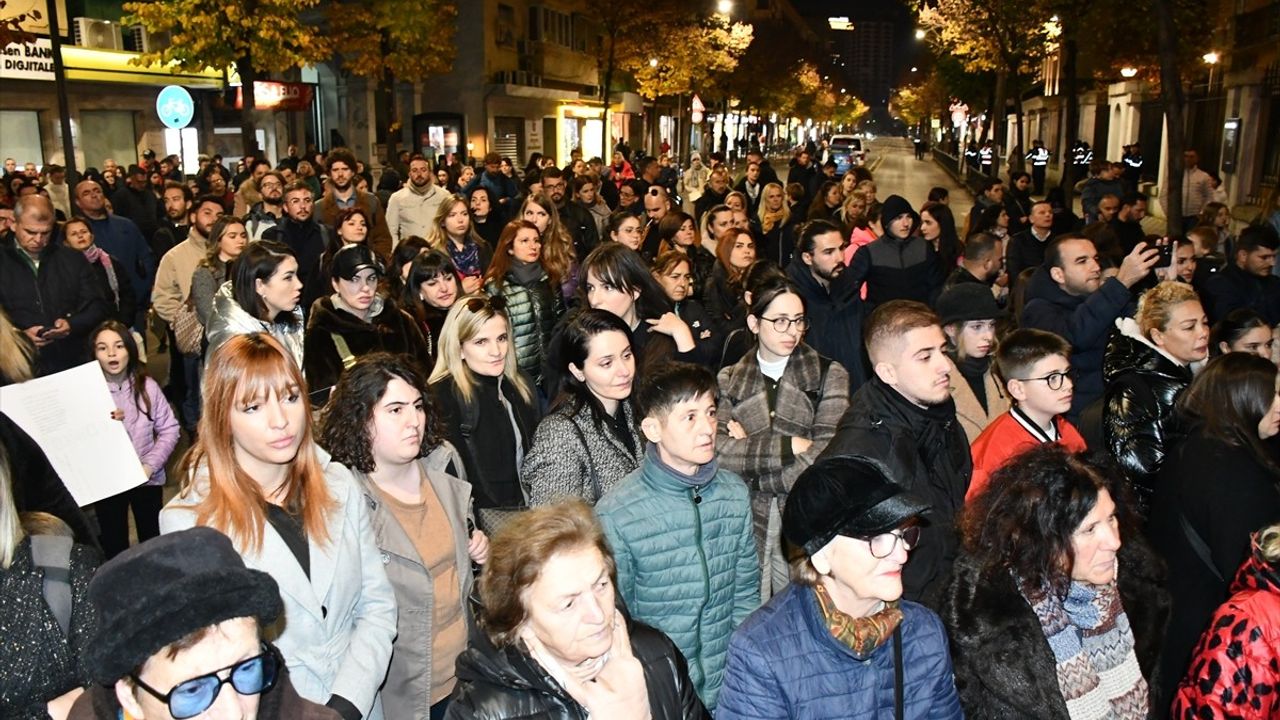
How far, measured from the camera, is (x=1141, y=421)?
4941 mm

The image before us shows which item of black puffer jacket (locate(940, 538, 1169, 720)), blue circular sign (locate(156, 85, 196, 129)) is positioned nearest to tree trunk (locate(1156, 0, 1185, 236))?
black puffer jacket (locate(940, 538, 1169, 720))

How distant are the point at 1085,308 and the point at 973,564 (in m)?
3.75

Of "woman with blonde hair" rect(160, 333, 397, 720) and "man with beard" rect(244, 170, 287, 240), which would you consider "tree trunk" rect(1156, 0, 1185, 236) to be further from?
"woman with blonde hair" rect(160, 333, 397, 720)

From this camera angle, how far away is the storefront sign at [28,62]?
87.6 feet

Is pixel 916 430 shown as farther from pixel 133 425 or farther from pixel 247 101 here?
pixel 247 101

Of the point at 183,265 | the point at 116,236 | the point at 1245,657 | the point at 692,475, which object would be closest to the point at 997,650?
the point at 1245,657

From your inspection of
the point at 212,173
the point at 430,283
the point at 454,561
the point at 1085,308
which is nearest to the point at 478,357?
the point at 454,561

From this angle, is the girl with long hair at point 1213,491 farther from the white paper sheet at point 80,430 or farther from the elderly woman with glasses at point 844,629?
the white paper sheet at point 80,430

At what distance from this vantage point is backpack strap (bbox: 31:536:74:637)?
10.4 feet

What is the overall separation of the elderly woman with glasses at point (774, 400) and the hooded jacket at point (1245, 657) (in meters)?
1.92

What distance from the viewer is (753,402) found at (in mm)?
5285

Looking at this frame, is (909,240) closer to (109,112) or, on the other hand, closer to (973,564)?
(973,564)

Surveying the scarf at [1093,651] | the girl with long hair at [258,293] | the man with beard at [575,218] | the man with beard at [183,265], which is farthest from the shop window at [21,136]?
the scarf at [1093,651]

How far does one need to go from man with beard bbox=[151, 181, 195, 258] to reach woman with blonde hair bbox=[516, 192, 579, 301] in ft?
17.7
